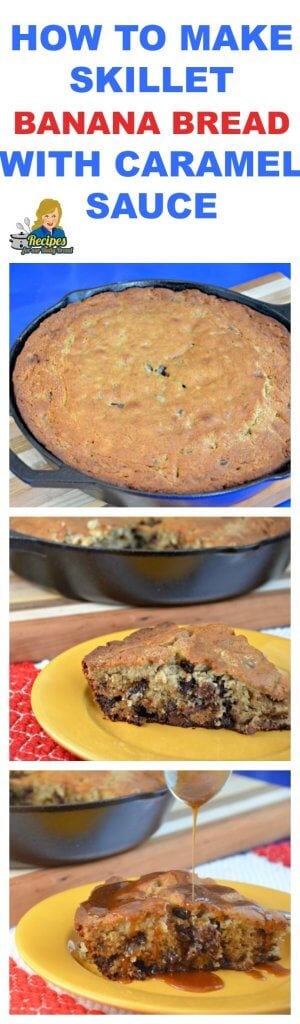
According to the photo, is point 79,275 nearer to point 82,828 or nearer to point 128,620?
point 128,620

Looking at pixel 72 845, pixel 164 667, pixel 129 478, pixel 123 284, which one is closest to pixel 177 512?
pixel 129 478

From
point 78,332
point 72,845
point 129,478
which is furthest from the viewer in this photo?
point 72,845

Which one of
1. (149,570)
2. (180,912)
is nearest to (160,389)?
(149,570)

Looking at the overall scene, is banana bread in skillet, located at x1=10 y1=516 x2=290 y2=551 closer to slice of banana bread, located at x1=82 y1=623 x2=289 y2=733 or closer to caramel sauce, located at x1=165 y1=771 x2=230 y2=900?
slice of banana bread, located at x1=82 y1=623 x2=289 y2=733

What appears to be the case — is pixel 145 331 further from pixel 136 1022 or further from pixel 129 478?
pixel 136 1022

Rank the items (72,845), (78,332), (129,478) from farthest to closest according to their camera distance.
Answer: (72,845) < (78,332) < (129,478)

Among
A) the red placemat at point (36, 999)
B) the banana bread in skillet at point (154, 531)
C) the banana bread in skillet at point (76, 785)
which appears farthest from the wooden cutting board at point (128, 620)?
the red placemat at point (36, 999)
